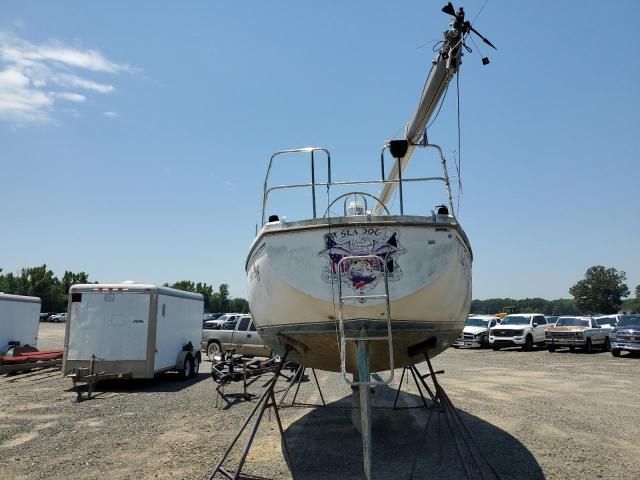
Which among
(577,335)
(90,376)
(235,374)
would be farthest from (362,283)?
(577,335)

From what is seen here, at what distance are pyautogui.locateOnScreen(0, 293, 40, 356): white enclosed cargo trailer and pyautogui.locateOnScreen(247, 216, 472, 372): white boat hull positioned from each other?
43.2ft

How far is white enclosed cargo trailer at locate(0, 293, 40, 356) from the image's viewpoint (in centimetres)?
1538

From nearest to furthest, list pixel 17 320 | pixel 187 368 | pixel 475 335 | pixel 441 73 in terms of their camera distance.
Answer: pixel 441 73 < pixel 187 368 < pixel 17 320 < pixel 475 335

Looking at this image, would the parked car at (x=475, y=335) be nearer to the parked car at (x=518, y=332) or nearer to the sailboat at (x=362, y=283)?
the parked car at (x=518, y=332)

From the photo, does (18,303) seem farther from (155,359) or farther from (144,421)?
(144,421)

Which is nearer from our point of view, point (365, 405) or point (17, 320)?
point (365, 405)

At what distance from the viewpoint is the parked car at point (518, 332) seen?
24719 millimetres

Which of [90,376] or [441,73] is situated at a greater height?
[441,73]

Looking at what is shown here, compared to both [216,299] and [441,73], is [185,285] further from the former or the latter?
[441,73]

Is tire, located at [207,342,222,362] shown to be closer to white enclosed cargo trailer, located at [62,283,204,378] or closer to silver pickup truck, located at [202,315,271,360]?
silver pickup truck, located at [202,315,271,360]

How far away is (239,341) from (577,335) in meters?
15.1

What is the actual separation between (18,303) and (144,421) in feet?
32.9

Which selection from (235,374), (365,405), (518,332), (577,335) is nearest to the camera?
(365,405)

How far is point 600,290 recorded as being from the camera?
9131cm
